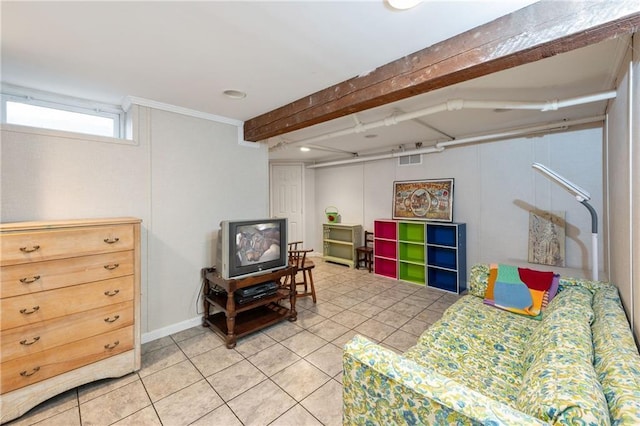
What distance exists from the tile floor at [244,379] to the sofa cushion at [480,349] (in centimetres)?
67

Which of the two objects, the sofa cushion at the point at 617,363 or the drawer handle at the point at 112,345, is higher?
the sofa cushion at the point at 617,363

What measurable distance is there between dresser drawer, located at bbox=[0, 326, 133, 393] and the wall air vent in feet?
14.4

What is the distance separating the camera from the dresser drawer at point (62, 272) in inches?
62.9

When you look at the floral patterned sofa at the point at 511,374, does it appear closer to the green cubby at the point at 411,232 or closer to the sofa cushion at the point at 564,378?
the sofa cushion at the point at 564,378

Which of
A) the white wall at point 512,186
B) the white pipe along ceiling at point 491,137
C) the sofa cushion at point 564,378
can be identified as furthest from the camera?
the white wall at point 512,186

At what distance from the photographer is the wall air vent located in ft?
14.8

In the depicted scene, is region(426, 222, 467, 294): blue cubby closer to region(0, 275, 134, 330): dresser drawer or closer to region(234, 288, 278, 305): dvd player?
region(234, 288, 278, 305): dvd player

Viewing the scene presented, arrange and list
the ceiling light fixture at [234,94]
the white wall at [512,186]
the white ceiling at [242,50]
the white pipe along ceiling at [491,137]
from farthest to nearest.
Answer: the white wall at [512,186], the white pipe along ceiling at [491,137], the ceiling light fixture at [234,94], the white ceiling at [242,50]

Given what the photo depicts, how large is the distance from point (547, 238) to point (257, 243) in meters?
3.63

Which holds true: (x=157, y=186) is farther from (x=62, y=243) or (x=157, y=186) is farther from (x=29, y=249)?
(x=29, y=249)

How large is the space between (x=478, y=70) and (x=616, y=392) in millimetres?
1562

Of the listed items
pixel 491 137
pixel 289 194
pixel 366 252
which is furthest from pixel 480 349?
pixel 289 194

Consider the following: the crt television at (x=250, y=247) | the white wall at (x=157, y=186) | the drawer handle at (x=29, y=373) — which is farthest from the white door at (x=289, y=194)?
the drawer handle at (x=29, y=373)

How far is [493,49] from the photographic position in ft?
4.62
